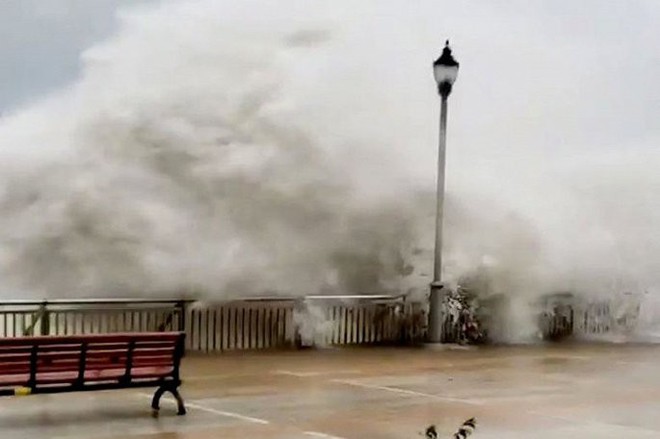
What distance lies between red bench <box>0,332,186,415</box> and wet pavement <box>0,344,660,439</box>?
356 mm

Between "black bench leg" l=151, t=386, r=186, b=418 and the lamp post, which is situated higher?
the lamp post

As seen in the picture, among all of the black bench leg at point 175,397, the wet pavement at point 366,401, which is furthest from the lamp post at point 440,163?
the black bench leg at point 175,397

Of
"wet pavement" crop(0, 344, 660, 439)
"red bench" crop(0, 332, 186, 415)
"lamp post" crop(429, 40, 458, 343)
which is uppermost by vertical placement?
"lamp post" crop(429, 40, 458, 343)

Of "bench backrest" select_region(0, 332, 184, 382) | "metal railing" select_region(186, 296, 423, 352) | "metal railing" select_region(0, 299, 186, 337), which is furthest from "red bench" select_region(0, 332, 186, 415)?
"metal railing" select_region(186, 296, 423, 352)

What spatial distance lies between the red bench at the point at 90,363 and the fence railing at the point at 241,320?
507 centimetres

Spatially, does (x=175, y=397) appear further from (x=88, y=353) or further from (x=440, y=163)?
(x=440, y=163)

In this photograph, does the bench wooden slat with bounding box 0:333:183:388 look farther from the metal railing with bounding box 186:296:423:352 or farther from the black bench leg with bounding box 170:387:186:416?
the metal railing with bounding box 186:296:423:352

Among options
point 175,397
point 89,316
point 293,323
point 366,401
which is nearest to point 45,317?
point 89,316

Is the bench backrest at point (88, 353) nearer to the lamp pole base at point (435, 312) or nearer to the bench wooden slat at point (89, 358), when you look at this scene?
the bench wooden slat at point (89, 358)

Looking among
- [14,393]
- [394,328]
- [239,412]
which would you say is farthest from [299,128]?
[14,393]

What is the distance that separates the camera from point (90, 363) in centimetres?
1124

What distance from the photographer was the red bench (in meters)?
10.8

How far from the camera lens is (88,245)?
21.2 metres

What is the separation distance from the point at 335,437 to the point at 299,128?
12.5 m
